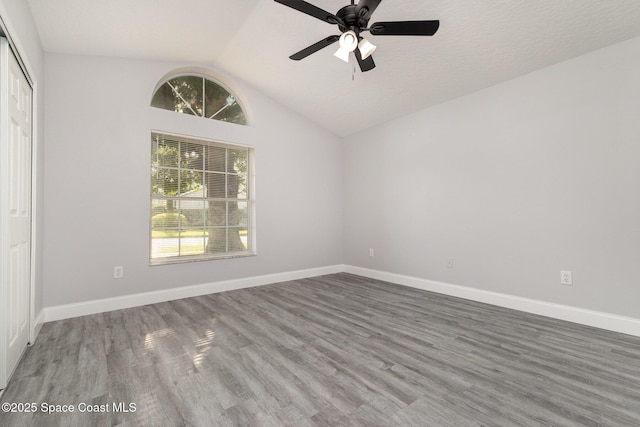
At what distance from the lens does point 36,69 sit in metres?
2.55

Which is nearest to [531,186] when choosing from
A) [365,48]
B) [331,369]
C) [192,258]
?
[365,48]

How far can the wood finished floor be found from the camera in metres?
1.51

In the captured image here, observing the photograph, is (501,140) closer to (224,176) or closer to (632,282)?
(632,282)

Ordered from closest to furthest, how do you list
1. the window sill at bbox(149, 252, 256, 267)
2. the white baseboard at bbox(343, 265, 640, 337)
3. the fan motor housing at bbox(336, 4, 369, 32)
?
the fan motor housing at bbox(336, 4, 369, 32) → the white baseboard at bbox(343, 265, 640, 337) → the window sill at bbox(149, 252, 256, 267)

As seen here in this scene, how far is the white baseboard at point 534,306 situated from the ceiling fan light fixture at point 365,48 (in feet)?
9.82

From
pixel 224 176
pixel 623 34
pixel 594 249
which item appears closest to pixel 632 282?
pixel 594 249

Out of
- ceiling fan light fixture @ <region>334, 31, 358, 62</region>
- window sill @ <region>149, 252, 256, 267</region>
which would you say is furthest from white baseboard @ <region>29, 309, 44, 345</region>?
ceiling fan light fixture @ <region>334, 31, 358, 62</region>

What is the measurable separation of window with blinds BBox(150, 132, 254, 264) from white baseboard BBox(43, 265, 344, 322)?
1.30ft

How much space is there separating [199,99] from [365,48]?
2723 mm

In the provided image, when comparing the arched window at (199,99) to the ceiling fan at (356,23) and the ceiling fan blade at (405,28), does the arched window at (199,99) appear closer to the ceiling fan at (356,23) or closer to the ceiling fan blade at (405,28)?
the ceiling fan at (356,23)

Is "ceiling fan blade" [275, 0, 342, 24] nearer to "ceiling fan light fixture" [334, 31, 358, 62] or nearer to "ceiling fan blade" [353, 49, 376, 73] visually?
"ceiling fan light fixture" [334, 31, 358, 62]

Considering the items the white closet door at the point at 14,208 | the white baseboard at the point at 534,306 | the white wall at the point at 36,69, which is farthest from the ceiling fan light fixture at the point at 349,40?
the white baseboard at the point at 534,306

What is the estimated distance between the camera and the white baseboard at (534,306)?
257 cm

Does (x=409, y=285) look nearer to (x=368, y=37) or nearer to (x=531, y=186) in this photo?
(x=531, y=186)
